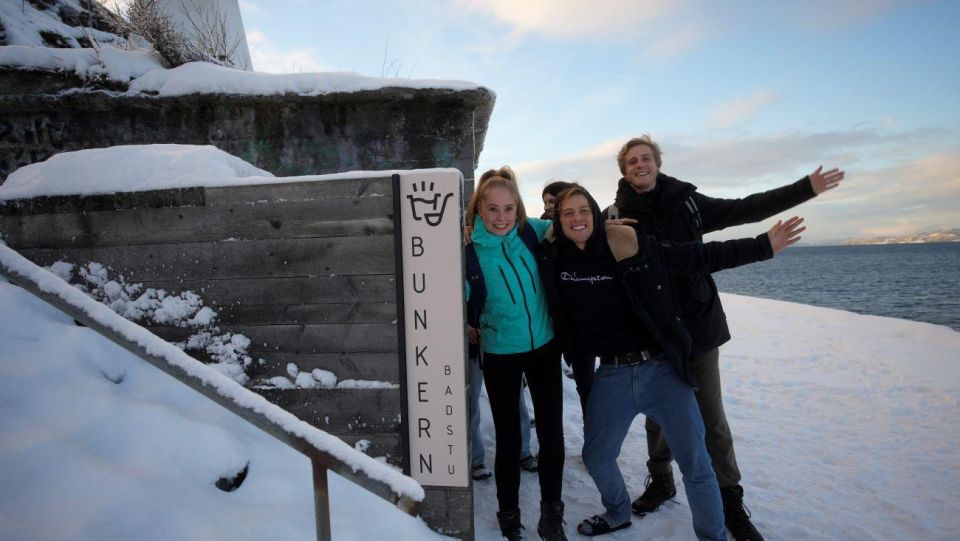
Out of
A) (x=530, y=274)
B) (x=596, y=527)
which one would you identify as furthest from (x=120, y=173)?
(x=596, y=527)

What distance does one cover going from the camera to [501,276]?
2396mm

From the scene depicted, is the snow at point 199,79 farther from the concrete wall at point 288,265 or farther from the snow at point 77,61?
the concrete wall at point 288,265

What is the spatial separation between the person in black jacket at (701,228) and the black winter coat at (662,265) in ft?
0.66

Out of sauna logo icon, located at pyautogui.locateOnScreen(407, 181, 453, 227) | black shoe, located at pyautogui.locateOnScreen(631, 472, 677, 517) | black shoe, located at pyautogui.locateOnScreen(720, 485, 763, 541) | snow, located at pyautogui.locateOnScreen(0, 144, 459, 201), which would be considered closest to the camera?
sauna logo icon, located at pyautogui.locateOnScreen(407, 181, 453, 227)

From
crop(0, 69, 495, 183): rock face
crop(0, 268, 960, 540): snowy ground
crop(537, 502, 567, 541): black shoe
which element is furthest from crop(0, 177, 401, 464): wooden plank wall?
crop(0, 69, 495, 183): rock face

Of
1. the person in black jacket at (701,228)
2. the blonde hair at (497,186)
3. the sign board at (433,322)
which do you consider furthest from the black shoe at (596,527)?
the blonde hair at (497,186)

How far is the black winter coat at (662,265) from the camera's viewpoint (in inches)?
89.0

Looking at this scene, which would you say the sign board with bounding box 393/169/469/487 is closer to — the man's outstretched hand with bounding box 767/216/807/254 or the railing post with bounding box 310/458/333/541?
the railing post with bounding box 310/458/333/541

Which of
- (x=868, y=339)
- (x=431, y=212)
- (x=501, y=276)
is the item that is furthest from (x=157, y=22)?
(x=868, y=339)

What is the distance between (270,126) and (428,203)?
112 inches

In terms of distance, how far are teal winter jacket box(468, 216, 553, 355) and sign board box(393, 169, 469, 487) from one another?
0.29 metres

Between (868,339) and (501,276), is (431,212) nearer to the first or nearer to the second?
(501,276)

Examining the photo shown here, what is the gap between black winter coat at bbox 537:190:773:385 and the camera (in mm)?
2262

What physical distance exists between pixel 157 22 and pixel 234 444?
487 centimetres
